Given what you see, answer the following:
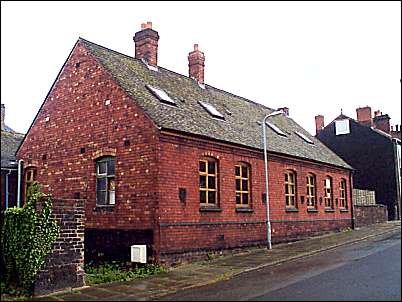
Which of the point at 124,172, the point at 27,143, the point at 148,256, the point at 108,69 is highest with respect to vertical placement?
the point at 108,69

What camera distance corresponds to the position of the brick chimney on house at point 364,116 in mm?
39659

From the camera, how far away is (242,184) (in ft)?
65.5

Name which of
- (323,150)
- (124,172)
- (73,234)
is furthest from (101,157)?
(323,150)

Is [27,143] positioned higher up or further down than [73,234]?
higher up

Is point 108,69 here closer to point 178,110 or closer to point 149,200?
point 178,110

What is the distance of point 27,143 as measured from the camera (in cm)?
2145

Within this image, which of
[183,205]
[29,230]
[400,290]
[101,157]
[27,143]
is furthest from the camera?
[27,143]

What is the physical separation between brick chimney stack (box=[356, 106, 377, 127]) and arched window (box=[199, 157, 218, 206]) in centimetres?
2478

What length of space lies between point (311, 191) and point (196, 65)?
880cm

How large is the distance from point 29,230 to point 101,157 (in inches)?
248

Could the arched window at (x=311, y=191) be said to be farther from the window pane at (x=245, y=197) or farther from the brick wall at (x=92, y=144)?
the brick wall at (x=92, y=144)

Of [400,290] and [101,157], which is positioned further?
[101,157]

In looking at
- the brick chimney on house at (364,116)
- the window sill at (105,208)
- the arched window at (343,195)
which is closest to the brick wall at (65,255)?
the window sill at (105,208)

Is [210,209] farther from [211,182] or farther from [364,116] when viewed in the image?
[364,116]
